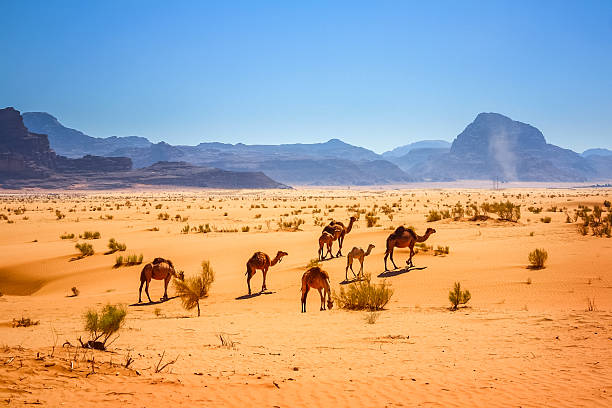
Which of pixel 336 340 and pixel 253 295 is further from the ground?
pixel 336 340

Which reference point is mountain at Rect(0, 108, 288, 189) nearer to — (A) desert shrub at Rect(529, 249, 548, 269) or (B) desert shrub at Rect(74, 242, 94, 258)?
(B) desert shrub at Rect(74, 242, 94, 258)

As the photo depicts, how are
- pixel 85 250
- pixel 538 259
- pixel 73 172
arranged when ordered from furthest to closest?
pixel 73 172
pixel 85 250
pixel 538 259

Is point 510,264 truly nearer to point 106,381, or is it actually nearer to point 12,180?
point 106,381

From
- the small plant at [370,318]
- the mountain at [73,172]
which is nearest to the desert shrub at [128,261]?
the small plant at [370,318]

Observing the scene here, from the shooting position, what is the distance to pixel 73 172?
148 m

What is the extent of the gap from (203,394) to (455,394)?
2758mm

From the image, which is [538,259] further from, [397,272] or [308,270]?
[308,270]

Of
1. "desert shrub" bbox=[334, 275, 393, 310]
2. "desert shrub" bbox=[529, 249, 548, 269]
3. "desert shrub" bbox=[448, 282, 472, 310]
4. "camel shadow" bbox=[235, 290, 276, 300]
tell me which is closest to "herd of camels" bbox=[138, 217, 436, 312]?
"camel shadow" bbox=[235, 290, 276, 300]

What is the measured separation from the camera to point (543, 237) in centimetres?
2012

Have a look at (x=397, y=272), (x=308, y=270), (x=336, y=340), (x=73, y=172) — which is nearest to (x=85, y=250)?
(x=397, y=272)

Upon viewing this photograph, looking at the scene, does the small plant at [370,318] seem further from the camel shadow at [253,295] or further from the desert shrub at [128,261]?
the desert shrub at [128,261]

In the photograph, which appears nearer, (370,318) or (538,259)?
(370,318)

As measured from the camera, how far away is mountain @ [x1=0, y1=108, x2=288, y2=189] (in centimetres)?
13500

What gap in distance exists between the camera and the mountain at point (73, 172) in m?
135
